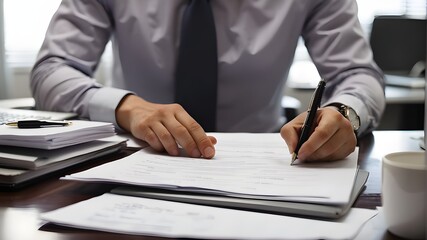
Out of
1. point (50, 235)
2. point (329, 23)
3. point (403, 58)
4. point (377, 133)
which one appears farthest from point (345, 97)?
point (403, 58)

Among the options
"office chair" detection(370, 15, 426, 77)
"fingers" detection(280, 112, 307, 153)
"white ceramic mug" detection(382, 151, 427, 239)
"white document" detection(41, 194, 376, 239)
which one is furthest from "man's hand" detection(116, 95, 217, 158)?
"office chair" detection(370, 15, 426, 77)

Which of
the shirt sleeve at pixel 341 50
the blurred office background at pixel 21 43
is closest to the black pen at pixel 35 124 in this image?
the shirt sleeve at pixel 341 50

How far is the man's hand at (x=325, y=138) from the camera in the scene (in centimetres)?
78

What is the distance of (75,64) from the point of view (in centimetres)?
133

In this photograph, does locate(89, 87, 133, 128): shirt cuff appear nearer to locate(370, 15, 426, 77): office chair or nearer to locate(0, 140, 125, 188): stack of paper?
locate(0, 140, 125, 188): stack of paper

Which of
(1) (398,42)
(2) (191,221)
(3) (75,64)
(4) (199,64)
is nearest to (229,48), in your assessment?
(4) (199,64)

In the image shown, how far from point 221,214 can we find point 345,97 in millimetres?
630

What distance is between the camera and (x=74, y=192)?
681 mm

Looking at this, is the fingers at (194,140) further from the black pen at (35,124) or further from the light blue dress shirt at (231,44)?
the light blue dress shirt at (231,44)

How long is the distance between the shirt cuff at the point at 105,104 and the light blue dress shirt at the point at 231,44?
0.20m

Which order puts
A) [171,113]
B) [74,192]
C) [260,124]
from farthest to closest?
[260,124]
[171,113]
[74,192]

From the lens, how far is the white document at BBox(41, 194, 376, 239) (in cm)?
52

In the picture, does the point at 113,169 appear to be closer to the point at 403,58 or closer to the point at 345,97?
the point at 345,97

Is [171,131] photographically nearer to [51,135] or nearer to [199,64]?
[51,135]
